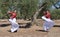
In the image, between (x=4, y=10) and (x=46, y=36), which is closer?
(x=46, y=36)

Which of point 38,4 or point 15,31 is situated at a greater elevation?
point 38,4

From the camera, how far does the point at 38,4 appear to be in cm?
2236

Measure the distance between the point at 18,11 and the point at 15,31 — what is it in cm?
480

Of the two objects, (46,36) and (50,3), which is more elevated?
(50,3)

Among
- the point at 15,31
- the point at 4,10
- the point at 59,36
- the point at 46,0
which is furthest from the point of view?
the point at 4,10

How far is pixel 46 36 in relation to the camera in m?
15.2

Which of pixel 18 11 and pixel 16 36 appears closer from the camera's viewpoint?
pixel 16 36

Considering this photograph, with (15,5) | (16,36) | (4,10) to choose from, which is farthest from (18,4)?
(16,36)

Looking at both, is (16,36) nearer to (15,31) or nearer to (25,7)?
(15,31)

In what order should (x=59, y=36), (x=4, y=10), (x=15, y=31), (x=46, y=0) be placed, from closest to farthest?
(x=59, y=36) → (x=15, y=31) → (x=46, y=0) → (x=4, y=10)

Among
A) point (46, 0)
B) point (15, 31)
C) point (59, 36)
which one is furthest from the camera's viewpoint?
point (46, 0)

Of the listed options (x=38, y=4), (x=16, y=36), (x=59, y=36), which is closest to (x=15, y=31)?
(x=16, y=36)

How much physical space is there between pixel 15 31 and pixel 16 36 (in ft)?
8.36

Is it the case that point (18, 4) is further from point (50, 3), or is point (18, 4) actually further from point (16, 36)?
point (16, 36)
